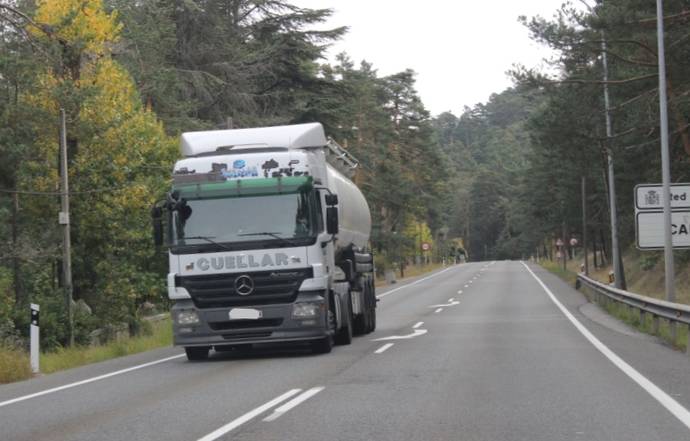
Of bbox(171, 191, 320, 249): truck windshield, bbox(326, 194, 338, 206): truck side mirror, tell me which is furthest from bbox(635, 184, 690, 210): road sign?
bbox(171, 191, 320, 249): truck windshield

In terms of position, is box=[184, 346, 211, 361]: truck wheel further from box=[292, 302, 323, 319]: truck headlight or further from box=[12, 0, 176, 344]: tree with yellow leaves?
box=[12, 0, 176, 344]: tree with yellow leaves

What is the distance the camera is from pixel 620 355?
15.9 meters

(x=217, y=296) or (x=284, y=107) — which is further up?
(x=284, y=107)

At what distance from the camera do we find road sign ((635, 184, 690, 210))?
71.5 feet

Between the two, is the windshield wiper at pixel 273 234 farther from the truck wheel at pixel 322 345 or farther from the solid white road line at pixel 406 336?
the solid white road line at pixel 406 336

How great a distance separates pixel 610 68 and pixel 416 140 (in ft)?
178

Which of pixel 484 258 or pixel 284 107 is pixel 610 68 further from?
pixel 484 258

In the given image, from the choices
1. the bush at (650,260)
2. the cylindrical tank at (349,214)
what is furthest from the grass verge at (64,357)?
the bush at (650,260)

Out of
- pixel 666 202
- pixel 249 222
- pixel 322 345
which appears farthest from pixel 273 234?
pixel 666 202

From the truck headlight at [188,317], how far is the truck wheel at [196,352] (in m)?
1.05

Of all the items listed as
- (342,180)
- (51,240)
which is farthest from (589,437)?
(51,240)

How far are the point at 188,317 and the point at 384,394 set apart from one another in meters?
5.73

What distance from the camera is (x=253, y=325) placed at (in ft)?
52.4

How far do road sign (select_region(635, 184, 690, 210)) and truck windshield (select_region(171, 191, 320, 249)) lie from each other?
354 inches
